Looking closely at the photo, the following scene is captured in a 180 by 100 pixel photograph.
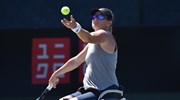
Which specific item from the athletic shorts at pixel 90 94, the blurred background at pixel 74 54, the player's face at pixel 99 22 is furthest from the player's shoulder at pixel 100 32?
the blurred background at pixel 74 54

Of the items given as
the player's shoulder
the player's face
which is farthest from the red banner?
the player's shoulder

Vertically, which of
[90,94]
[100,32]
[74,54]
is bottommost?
[74,54]

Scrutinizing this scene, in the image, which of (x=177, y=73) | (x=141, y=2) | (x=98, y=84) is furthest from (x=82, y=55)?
(x=141, y=2)

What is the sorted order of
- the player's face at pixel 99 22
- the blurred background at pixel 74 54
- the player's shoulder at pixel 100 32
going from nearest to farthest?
the player's shoulder at pixel 100 32 < the player's face at pixel 99 22 < the blurred background at pixel 74 54

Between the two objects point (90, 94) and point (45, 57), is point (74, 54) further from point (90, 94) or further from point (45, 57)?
point (90, 94)

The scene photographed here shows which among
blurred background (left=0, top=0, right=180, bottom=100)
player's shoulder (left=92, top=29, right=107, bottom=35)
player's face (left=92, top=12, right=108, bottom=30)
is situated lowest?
blurred background (left=0, top=0, right=180, bottom=100)

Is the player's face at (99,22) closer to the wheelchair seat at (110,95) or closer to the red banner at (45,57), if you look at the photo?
the wheelchair seat at (110,95)

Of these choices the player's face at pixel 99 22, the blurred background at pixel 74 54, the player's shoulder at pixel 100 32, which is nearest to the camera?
the player's shoulder at pixel 100 32

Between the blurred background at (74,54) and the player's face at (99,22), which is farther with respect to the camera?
the blurred background at (74,54)

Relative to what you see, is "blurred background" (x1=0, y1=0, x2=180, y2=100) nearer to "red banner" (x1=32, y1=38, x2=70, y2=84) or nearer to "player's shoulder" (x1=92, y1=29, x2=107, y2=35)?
"red banner" (x1=32, y1=38, x2=70, y2=84)

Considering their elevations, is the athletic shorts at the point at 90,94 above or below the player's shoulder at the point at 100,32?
below

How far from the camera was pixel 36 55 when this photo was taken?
9.19m

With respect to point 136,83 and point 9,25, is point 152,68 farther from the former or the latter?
point 9,25

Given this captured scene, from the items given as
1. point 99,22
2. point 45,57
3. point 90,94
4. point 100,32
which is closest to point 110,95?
point 90,94
